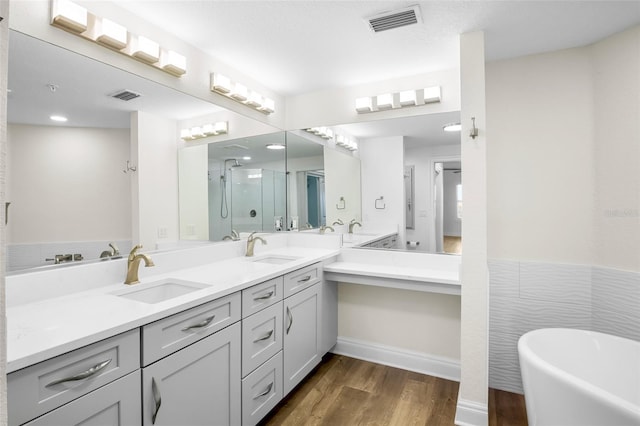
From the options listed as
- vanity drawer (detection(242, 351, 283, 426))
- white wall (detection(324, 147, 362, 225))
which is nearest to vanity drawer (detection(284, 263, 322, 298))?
vanity drawer (detection(242, 351, 283, 426))

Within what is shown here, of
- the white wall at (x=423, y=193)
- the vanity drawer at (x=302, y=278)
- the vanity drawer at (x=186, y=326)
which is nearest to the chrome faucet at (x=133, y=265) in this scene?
the vanity drawer at (x=186, y=326)

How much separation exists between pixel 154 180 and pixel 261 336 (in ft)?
3.78

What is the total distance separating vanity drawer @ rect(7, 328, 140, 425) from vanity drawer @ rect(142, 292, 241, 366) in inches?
2.0

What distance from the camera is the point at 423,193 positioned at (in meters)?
2.60

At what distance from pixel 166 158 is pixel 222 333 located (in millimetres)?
1175

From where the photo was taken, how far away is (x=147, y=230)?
1.87 meters

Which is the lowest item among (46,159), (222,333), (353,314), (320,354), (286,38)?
(320,354)

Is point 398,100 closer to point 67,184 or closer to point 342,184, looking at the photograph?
point 342,184

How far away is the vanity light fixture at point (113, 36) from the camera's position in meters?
1.43

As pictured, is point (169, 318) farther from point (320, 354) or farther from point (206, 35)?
point (206, 35)

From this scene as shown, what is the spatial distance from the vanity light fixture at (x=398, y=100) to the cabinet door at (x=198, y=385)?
2.02m

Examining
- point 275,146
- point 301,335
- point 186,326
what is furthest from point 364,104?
point 186,326

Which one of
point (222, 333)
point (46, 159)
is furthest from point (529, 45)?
point (46, 159)

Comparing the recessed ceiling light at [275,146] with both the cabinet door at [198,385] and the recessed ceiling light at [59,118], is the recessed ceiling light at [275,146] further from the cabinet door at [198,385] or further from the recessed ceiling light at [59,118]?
the cabinet door at [198,385]
